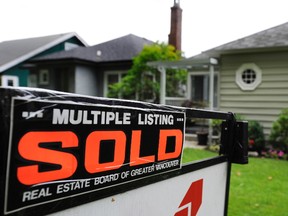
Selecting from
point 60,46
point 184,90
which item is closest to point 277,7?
point 184,90

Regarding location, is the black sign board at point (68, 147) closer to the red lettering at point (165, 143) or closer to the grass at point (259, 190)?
the red lettering at point (165, 143)

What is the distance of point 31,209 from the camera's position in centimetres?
88

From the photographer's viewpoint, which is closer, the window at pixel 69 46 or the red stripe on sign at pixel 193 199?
the red stripe on sign at pixel 193 199

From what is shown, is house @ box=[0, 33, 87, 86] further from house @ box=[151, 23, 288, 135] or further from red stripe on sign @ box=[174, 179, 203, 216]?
house @ box=[151, 23, 288, 135]

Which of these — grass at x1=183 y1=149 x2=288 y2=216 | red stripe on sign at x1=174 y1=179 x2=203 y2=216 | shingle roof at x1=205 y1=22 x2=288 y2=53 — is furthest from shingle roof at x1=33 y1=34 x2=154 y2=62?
red stripe on sign at x1=174 y1=179 x2=203 y2=216

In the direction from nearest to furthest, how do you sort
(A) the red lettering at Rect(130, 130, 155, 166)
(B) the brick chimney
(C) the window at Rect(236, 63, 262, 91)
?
1. (A) the red lettering at Rect(130, 130, 155, 166)
2. (C) the window at Rect(236, 63, 262, 91)
3. (B) the brick chimney

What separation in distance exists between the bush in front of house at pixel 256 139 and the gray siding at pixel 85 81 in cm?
1044

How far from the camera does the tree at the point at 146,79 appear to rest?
14.2 metres

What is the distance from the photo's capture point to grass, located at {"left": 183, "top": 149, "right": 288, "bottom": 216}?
4.07 m

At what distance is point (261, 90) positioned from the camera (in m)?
9.20

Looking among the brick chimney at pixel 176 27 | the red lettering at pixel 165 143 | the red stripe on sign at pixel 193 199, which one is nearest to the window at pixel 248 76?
the red stripe on sign at pixel 193 199

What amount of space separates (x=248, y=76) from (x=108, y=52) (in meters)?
Result: 10.4

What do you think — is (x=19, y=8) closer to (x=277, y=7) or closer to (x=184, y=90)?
(x=277, y=7)

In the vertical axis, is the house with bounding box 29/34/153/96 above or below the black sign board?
above
